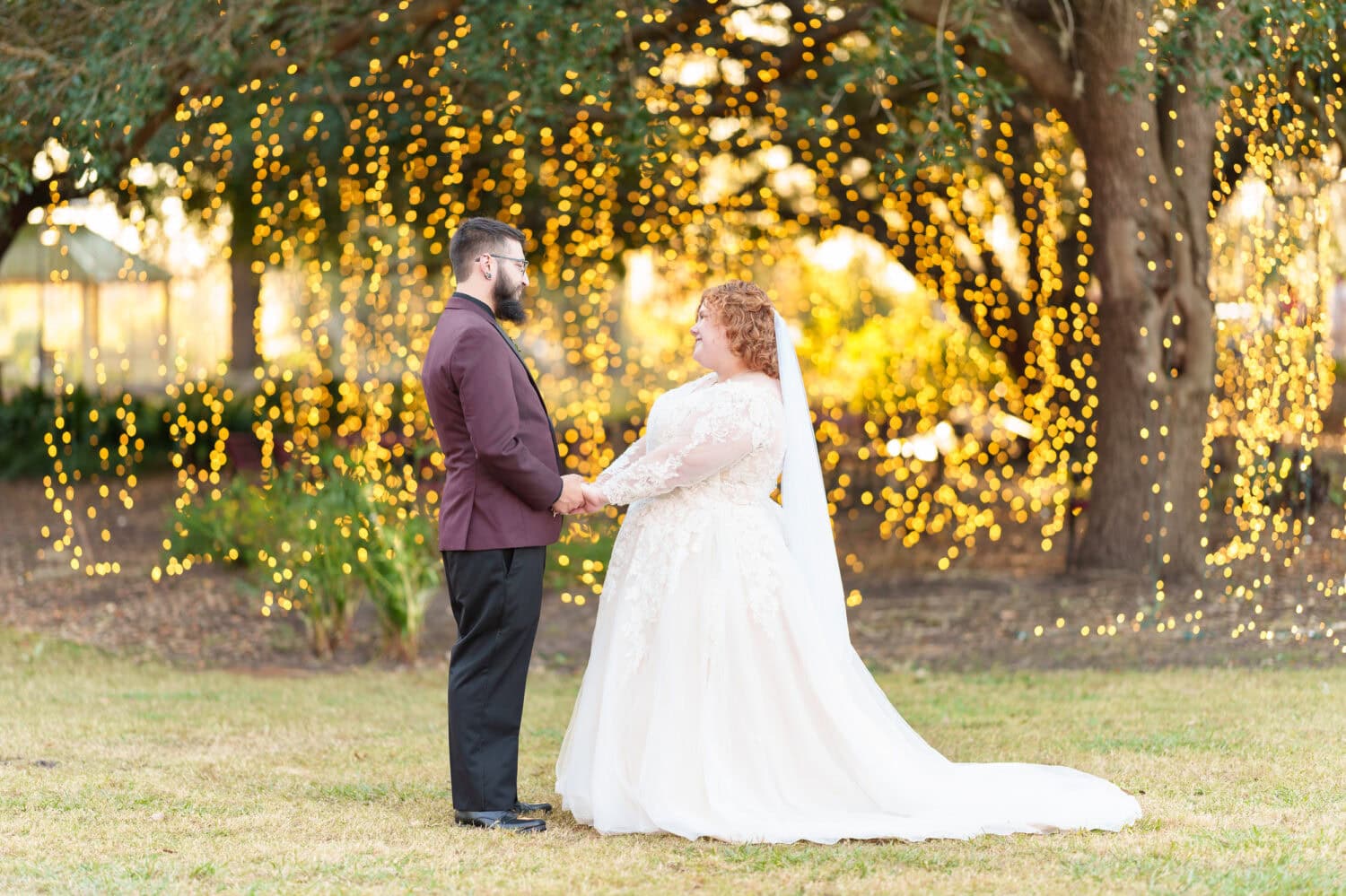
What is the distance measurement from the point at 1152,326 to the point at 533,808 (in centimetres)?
592

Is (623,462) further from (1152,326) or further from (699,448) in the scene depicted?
(1152,326)

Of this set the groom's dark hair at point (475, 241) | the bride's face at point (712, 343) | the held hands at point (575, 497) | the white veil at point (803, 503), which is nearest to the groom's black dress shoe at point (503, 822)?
the held hands at point (575, 497)

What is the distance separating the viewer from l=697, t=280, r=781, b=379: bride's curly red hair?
4.66 metres

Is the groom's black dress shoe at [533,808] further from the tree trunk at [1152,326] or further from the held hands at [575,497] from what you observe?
the tree trunk at [1152,326]

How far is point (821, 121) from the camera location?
9055 millimetres

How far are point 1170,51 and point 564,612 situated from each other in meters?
4.80

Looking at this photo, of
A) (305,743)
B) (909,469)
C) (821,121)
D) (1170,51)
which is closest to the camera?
(305,743)

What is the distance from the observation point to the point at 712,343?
4695 mm

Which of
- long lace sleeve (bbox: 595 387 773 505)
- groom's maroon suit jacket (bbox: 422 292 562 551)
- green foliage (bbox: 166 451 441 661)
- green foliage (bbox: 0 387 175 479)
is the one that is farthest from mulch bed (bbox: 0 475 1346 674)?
green foliage (bbox: 0 387 175 479)

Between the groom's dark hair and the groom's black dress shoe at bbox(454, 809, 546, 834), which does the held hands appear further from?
the groom's black dress shoe at bbox(454, 809, 546, 834)

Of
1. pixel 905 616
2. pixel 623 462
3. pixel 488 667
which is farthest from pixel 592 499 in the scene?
pixel 905 616

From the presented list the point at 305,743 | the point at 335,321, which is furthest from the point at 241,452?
the point at 335,321

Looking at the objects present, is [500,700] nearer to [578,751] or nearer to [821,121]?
[578,751]

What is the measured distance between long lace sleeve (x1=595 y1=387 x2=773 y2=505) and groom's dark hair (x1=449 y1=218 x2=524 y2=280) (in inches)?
29.5
